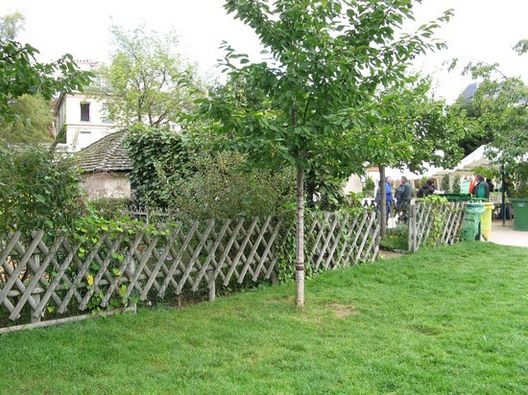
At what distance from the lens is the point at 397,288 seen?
6914 millimetres

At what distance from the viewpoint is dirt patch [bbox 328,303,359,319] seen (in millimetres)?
5693

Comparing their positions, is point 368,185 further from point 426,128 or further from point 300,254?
point 300,254

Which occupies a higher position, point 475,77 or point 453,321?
point 475,77

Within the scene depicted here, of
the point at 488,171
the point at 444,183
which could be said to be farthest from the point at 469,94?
the point at 488,171

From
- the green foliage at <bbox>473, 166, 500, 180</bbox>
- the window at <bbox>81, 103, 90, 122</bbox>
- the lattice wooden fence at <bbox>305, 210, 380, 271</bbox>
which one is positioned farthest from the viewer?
the window at <bbox>81, 103, 90, 122</bbox>

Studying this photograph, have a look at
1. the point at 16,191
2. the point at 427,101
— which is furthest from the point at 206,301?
the point at 427,101

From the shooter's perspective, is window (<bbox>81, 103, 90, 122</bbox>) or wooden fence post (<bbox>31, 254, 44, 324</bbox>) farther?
window (<bbox>81, 103, 90, 122</bbox>)

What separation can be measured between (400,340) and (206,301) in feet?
8.76

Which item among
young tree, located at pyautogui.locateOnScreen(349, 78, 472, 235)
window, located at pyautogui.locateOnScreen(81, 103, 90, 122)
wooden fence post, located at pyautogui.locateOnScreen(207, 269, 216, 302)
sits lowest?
wooden fence post, located at pyautogui.locateOnScreen(207, 269, 216, 302)

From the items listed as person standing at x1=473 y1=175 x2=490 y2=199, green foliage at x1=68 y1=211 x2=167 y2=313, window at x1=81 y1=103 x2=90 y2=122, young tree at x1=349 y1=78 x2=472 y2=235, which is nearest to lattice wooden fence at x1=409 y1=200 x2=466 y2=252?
young tree at x1=349 y1=78 x2=472 y2=235

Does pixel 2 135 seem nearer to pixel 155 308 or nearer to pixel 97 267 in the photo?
pixel 97 267

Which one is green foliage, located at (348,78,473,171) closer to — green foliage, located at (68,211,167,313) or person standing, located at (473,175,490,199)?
green foliage, located at (68,211,167,313)

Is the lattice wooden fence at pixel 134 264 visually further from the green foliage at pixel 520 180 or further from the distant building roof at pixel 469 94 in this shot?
the distant building roof at pixel 469 94

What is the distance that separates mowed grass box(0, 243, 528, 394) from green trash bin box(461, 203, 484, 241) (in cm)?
492
